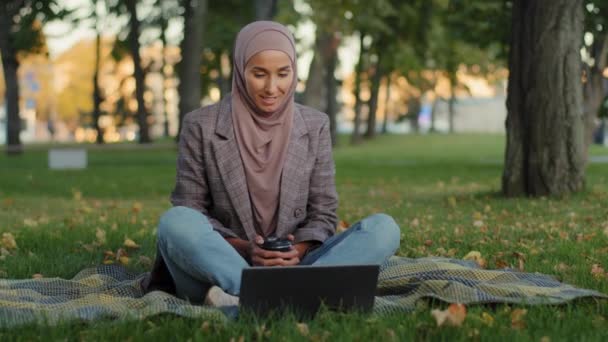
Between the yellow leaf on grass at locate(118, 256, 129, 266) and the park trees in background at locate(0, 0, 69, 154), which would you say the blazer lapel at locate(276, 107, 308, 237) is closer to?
the yellow leaf on grass at locate(118, 256, 129, 266)

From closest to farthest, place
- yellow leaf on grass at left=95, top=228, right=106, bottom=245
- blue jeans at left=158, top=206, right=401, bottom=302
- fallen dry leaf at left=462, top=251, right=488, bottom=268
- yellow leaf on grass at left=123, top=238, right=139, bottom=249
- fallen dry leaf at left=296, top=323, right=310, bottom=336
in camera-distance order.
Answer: fallen dry leaf at left=296, top=323, right=310, bottom=336
blue jeans at left=158, top=206, right=401, bottom=302
fallen dry leaf at left=462, top=251, right=488, bottom=268
yellow leaf on grass at left=123, top=238, right=139, bottom=249
yellow leaf on grass at left=95, top=228, right=106, bottom=245

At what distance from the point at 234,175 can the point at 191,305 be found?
0.83 meters

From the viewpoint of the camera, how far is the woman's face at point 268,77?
5055 millimetres

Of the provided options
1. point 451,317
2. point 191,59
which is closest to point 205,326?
point 451,317

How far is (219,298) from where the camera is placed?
4.70 metres

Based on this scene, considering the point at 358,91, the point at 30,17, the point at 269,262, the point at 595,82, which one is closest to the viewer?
the point at 269,262

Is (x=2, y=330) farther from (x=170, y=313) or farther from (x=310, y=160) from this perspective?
(x=310, y=160)

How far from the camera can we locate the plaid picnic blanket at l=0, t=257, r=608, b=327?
15.0ft

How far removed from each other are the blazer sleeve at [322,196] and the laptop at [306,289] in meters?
0.82

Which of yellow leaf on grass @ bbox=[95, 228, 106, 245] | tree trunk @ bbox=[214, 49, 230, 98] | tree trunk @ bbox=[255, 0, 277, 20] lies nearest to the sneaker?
yellow leaf on grass @ bbox=[95, 228, 106, 245]

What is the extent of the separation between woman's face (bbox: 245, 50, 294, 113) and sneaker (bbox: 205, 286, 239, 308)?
1.01m

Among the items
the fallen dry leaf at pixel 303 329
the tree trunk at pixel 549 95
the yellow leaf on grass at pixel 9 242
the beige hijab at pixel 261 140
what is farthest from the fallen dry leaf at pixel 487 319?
the tree trunk at pixel 549 95

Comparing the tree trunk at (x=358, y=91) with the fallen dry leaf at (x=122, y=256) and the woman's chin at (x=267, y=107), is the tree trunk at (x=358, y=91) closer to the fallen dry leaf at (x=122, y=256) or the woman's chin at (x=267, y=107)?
the fallen dry leaf at (x=122, y=256)

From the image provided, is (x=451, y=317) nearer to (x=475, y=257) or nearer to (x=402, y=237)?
(x=475, y=257)
